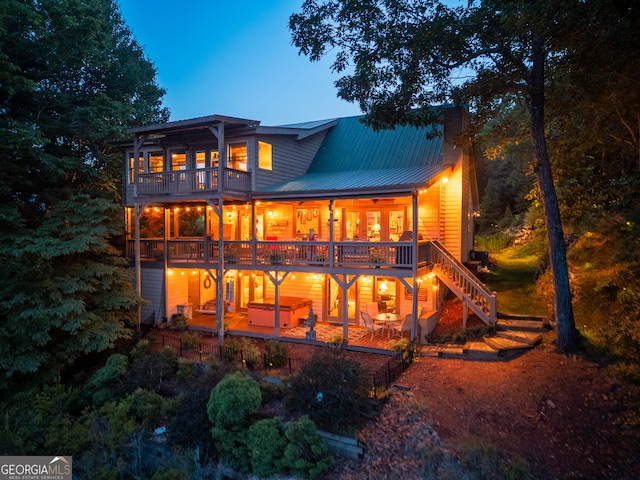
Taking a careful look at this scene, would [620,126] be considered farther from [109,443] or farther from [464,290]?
[109,443]

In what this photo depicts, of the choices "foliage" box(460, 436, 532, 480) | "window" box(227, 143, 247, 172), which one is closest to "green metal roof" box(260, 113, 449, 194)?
"window" box(227, 143, 247, 172)

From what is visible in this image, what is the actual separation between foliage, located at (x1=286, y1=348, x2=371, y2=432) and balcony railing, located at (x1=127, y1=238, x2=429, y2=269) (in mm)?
4931

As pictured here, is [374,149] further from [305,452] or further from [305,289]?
[305,452]

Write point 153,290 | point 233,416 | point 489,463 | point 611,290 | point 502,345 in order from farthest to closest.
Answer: point 153,290, point 611,290, point 502,345, point 233,416, point 489,463

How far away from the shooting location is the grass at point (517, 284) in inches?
600

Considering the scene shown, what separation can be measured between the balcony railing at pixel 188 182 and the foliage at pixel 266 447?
9320 millimetres

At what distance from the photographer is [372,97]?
514 inches

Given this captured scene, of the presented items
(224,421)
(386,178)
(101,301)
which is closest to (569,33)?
(386,178)

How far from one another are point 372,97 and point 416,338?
8211 millimetres

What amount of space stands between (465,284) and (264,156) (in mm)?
9868

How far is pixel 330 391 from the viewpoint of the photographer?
344 inches

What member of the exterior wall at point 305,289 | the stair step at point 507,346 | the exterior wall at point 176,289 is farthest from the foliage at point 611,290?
the exterior wall at point 176,289

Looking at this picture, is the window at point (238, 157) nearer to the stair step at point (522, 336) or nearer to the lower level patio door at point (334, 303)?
the lower level patio door at point (334, 303)

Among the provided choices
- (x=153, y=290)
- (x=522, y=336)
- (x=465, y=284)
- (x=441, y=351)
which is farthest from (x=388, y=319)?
(x=153, y=290)
